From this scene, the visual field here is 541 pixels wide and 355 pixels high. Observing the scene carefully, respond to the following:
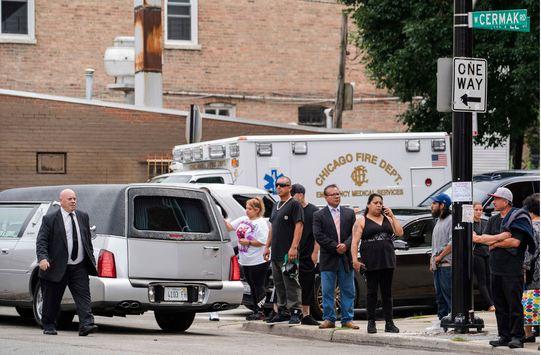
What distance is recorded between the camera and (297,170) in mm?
23312

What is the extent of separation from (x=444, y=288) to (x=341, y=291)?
124 cm

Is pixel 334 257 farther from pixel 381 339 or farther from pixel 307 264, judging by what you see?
pixel 381 339

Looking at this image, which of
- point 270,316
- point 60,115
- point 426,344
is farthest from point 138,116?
point 426,344

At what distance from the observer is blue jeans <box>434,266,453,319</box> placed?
15.8m

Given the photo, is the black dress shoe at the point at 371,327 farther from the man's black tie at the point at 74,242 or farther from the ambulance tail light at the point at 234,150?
the ambulance tail light at the point at 234,150

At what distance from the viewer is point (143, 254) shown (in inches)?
591

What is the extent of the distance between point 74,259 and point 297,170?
912 cm

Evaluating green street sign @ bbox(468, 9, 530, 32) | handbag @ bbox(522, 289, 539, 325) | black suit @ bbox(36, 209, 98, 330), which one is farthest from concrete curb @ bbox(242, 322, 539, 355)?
green street sign @ bbox(468, 9, 530, 32)

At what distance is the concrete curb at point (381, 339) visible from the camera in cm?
1372

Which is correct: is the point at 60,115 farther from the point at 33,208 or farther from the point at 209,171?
the point at 33,208

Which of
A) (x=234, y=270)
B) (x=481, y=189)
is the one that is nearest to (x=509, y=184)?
(x=481, y=189)

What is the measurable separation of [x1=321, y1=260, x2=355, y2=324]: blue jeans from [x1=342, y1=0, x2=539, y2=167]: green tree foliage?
1066cm

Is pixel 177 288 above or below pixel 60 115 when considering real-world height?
below

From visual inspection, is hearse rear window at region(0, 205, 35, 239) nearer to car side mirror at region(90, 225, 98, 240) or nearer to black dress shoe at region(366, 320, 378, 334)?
car side mirror at region(90, 225, 98, 240)
